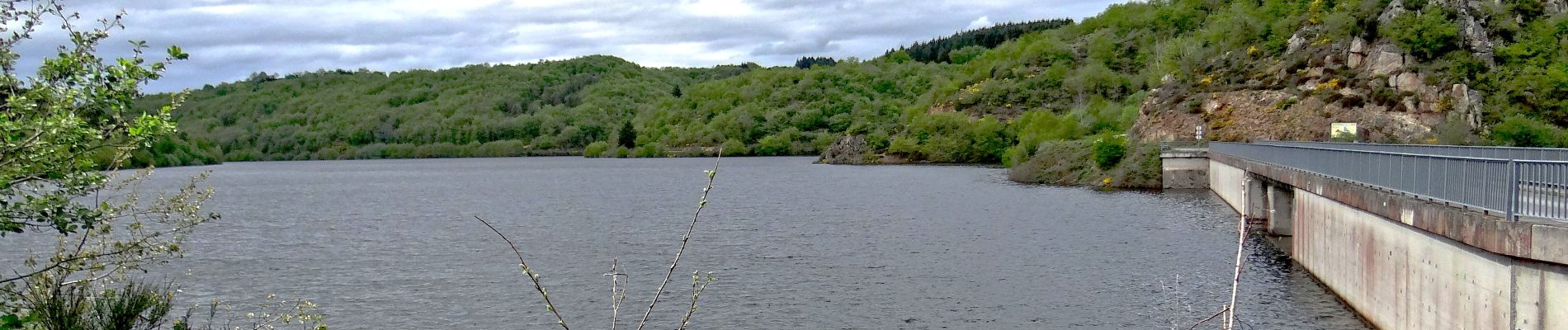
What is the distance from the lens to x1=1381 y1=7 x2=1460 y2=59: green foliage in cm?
6397

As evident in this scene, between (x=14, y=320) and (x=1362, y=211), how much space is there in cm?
1911

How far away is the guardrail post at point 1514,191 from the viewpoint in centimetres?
Answer: 1312

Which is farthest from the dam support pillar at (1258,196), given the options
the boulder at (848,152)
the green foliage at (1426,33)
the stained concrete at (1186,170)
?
the boulder at (848,152)

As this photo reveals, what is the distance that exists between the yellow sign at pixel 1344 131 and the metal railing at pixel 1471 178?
127 feet

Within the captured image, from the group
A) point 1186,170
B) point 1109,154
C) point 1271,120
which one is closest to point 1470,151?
point 1186,170

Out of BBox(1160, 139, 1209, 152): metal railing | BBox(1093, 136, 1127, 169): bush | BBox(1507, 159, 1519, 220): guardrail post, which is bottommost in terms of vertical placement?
BBox(1093, 136, 1127, 169): bush

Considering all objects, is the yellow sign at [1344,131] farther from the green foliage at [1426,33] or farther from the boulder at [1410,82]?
the green foliage at [1426,33]

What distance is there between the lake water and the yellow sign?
886 cm

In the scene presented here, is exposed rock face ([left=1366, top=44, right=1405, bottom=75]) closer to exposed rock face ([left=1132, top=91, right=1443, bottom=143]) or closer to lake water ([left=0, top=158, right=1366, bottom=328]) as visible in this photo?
exposed rock face ([left=1132, top=91, right=1443, bottom=143])

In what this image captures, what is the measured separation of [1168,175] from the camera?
68.4 m

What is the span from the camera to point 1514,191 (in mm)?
13172

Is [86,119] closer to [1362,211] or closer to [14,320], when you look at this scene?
[14,320]

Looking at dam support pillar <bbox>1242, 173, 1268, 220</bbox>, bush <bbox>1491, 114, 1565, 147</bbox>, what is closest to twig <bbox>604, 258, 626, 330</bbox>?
dam support pillar <bbox>1242, 173, 1268, 220</bbox>

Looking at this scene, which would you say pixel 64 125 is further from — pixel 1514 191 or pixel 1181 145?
pixel 1181 145
